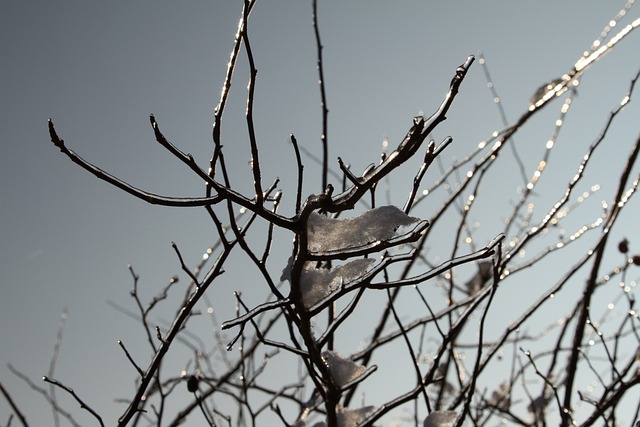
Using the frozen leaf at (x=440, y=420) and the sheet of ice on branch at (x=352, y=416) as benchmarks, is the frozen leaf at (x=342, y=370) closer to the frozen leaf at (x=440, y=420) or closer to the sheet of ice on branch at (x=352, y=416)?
the sheet of ice on branch at (x=352, y=416)

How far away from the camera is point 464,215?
1997 millimetres

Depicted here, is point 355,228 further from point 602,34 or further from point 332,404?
point 602,34

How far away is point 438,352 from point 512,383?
895 mm

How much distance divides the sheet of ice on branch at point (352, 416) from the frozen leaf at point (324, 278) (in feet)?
1.49

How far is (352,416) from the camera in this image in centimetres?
130

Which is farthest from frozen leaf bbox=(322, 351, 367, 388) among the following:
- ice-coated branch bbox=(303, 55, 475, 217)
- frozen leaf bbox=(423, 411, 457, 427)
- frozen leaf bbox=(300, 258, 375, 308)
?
ice-coated branch bbox=(303, 55, 475, 217)

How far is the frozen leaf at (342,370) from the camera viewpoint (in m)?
1.20

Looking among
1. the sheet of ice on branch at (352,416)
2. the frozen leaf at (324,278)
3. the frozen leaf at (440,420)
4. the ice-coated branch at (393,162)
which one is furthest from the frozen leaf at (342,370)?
the ice-coated branch at (393,162)

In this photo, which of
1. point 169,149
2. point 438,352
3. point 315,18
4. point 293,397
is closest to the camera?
point 169,149

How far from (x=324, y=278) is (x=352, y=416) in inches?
20.4

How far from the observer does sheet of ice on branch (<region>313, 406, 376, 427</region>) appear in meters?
1.28

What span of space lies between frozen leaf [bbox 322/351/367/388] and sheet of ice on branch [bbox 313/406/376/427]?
10 cm

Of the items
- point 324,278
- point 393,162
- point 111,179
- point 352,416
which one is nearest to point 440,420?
point 352,416

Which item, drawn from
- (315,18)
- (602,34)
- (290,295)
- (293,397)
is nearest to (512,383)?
(293,397)
